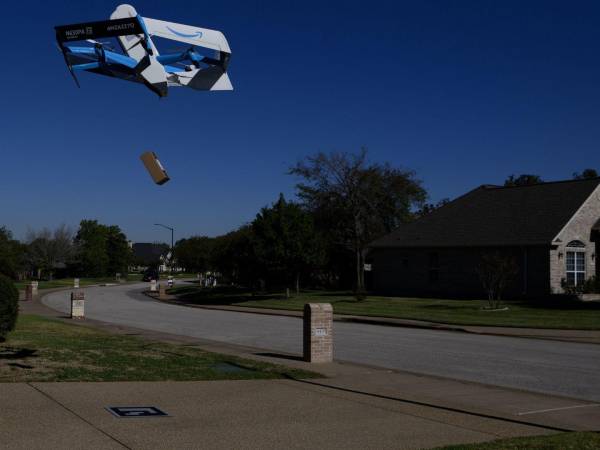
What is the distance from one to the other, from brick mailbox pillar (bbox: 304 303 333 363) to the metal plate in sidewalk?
20.1 ft

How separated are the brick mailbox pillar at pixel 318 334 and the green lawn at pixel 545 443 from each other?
7543mm

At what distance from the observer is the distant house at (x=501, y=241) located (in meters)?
38.2

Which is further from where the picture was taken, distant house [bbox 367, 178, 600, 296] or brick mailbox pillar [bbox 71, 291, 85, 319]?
distant house [bbox 367, 178, 600, 296]

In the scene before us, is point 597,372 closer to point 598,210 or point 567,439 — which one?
point 567,439

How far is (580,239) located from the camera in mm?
39000

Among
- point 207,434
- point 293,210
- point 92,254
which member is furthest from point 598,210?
point 92,254

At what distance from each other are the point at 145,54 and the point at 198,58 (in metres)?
1.02

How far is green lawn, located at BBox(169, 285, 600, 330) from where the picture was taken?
27.8 meters

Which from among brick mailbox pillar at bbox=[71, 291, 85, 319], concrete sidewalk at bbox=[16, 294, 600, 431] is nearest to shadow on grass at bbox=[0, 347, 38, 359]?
concrete sidewalk at bbox=[16, 294, 600, 431]

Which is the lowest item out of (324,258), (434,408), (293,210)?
(434,408)

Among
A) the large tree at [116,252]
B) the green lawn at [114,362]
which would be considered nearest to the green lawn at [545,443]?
the green lawn at [114,362]

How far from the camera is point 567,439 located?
26.4 ft

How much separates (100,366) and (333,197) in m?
45.3

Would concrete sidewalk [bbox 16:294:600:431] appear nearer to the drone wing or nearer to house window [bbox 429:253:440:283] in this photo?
the drone wing
